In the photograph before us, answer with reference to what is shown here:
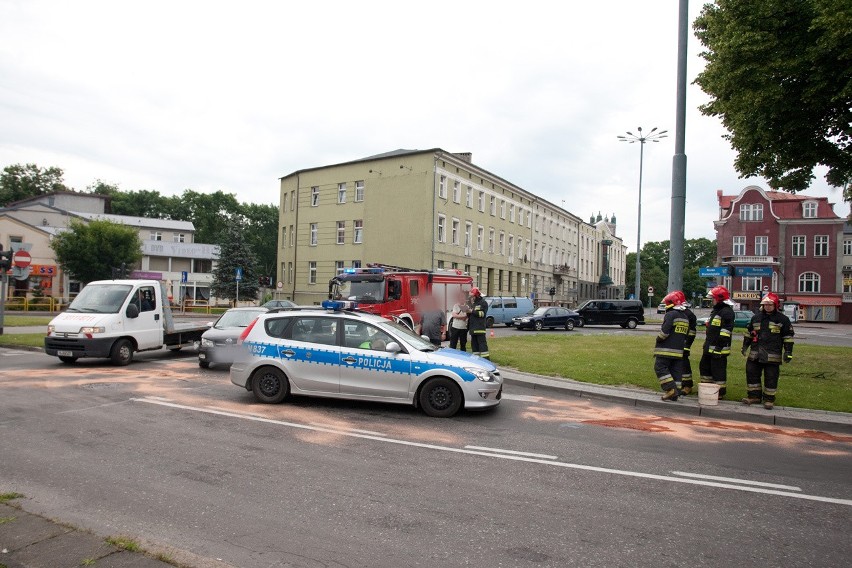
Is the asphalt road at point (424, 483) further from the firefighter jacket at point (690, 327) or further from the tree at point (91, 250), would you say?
the tree at point (91, 250)

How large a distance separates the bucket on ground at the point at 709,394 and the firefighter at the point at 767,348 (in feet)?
2.14

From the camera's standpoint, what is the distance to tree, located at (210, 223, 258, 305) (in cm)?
4791

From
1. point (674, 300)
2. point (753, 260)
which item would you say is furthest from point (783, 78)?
point (753, 260)

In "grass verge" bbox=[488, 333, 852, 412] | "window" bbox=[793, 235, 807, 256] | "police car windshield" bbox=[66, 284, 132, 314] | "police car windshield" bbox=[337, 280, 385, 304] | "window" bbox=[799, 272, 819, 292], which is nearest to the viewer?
"grass verge" bbox=[488, 333, 852, 412]

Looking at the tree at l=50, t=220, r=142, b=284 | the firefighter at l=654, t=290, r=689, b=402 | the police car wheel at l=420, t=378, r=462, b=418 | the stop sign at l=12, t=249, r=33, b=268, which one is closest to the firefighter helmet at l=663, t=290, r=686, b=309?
the firefighter at l=654, t=290, r=689, b=402

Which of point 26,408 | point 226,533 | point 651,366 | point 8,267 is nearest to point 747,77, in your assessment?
point 651,366

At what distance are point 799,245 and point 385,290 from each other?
195ft

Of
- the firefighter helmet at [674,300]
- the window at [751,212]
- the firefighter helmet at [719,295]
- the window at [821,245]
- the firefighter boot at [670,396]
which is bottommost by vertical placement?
the firefighter boot at [670,396]

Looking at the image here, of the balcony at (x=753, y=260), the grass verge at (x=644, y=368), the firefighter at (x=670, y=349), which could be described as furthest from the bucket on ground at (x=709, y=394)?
the balcony at (x=753, y=260)

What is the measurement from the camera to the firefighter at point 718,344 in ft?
32.0

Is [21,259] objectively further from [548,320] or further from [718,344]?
[548,320]

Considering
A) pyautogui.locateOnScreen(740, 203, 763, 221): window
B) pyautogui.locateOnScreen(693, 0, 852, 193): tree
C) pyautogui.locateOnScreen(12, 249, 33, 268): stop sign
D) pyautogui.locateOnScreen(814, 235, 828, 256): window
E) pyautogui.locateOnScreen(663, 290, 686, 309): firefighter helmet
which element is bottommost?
pyautogui.locateOnScreen(663, 290, 686, 309): firefighter helmet

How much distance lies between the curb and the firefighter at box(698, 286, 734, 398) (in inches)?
18.2

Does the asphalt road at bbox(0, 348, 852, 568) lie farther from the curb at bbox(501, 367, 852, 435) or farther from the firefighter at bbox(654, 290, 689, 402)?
the firefighter at bbox(654, 290, 689, 402)
